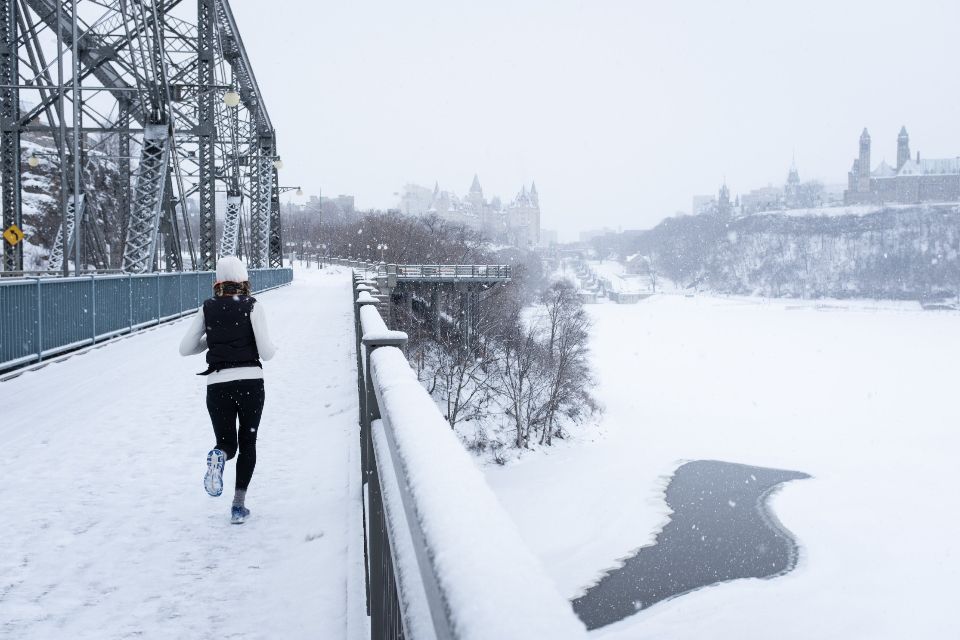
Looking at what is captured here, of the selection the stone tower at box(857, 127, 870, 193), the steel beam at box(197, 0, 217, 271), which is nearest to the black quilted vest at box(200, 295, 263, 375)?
the steel beam at box(197, 0, 217, 271)

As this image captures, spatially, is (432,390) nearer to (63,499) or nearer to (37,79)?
(37,79)

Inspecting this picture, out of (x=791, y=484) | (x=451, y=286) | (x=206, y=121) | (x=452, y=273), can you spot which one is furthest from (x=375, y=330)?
(x=451, y=286)

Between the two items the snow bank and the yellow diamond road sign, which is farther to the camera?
the yellow diamond road sign

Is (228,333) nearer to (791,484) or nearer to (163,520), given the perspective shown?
(163,520)

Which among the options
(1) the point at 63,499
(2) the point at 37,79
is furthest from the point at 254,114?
(1) the point at 63,499

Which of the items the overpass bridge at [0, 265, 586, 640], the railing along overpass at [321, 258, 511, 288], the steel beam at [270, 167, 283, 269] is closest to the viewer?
the overpass bridge at [0, 265, 586, 640]

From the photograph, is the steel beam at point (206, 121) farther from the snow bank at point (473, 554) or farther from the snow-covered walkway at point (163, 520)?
the snow bank at point (473, 554)

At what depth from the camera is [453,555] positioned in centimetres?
102

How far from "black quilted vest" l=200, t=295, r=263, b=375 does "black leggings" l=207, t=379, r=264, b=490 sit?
14cm

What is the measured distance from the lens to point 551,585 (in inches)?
35.2

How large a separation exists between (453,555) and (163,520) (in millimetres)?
4359

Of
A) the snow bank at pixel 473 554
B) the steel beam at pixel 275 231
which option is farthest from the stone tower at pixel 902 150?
the snow bank at pixel 473 554

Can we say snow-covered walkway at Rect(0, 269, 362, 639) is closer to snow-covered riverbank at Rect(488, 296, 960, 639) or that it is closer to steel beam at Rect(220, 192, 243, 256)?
snow-covered riverbank at Rect(488, 296, 960, 639)

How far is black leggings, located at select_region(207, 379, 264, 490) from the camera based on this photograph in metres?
4.70
